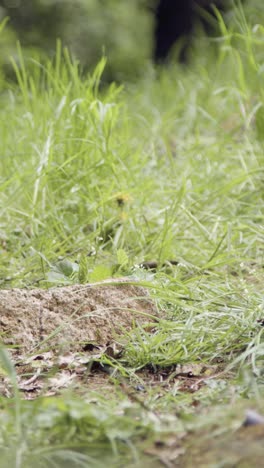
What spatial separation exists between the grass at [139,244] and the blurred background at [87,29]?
→ 14.6ft

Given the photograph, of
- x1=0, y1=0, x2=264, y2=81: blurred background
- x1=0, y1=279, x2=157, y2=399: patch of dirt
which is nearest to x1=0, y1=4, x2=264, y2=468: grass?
x1=0, y1=279, x2=157, y2=399: patch of dirt

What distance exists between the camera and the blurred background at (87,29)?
957 cm

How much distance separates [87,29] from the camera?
9.99m

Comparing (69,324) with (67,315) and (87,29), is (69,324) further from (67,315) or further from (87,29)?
(87,29)

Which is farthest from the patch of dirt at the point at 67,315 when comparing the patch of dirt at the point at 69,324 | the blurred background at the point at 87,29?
the blurred background at the point at 87,29

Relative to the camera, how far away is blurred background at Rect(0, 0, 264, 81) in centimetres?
957

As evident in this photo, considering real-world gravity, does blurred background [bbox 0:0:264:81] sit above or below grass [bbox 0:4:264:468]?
below

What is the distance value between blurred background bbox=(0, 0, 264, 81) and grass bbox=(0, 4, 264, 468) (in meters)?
4.44

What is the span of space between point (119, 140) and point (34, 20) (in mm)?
6156

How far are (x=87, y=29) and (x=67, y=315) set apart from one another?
8001mm

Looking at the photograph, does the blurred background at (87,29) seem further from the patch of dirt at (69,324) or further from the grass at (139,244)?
the patch of dirt at (69,324)

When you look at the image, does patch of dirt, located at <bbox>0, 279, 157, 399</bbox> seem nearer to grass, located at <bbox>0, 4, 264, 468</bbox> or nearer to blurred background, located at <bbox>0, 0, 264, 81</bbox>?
grass, located at <bbox>0, 4, 264, 468</bbox>

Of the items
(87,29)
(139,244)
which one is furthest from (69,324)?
(87,29)

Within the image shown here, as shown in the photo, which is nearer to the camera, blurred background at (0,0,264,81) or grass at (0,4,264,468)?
grass at (0,4,264,468)
